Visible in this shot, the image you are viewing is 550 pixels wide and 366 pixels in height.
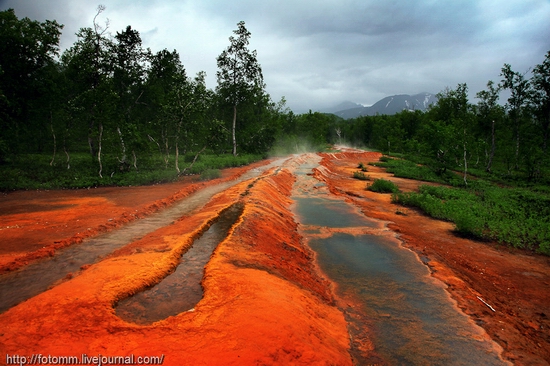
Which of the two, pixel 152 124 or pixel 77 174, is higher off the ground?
pixel 152 124

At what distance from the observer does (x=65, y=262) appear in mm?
7129

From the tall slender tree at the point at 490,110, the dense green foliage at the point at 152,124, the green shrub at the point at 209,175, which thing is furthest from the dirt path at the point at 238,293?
the tall slender tree at the point at 490,110

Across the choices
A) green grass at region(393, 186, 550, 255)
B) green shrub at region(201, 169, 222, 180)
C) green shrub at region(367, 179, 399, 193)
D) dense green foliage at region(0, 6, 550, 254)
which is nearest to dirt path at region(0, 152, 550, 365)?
green grass at region(393, 186, 550, 255)

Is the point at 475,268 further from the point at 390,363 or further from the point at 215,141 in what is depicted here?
the point at 215,141

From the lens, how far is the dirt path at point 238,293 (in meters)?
3.59

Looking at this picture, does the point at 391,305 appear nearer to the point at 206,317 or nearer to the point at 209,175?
the point at 206,317

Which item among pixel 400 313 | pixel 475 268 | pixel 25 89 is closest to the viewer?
pixel 400 313

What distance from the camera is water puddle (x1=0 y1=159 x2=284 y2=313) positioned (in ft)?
18.7

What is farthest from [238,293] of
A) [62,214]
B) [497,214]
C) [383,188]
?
[383,188]

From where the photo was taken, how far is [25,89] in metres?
21.7

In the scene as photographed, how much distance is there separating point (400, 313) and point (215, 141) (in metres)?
19.8

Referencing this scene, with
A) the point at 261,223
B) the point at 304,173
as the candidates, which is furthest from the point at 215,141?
the point at 261,223

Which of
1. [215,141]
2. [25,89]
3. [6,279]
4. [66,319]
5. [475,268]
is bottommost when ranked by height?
[475,268]

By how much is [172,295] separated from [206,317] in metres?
1.34
